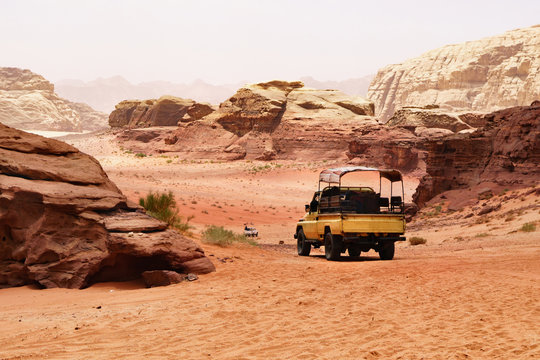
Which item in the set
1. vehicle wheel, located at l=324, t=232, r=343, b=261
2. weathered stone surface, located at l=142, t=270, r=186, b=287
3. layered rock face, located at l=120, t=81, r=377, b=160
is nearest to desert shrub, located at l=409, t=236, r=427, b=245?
vehicle wheel, located at l=324, t=232, r=343, b=261

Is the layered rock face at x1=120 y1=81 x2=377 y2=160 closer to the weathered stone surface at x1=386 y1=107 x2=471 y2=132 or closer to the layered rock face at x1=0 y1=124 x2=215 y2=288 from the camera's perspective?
the weathered stone surface at x1=386 y1=107 x2=471 y2=132

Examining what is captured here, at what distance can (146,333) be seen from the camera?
700 cm

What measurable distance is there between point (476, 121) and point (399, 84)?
8492 centimetres

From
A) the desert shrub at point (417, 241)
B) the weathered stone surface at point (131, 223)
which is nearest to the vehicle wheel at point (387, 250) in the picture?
the weathered stone surface at point (131, 223)

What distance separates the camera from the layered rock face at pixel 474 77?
122688mm

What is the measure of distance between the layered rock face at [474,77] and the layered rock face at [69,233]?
110485 millimetres

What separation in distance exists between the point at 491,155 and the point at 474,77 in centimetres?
11426

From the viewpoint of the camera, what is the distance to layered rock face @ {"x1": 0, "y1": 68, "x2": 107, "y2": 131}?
471ft

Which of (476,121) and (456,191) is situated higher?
(476,121)

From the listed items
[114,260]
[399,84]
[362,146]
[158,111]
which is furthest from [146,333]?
[399,84]

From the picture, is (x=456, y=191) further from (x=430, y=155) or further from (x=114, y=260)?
(x=114, y=260)

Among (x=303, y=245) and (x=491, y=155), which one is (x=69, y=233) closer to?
(x=303, y=245)

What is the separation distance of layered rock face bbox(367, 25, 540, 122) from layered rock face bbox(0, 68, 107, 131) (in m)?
88.5

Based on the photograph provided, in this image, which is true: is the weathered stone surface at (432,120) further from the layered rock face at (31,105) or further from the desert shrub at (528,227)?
the layered rock face at (31,105)
